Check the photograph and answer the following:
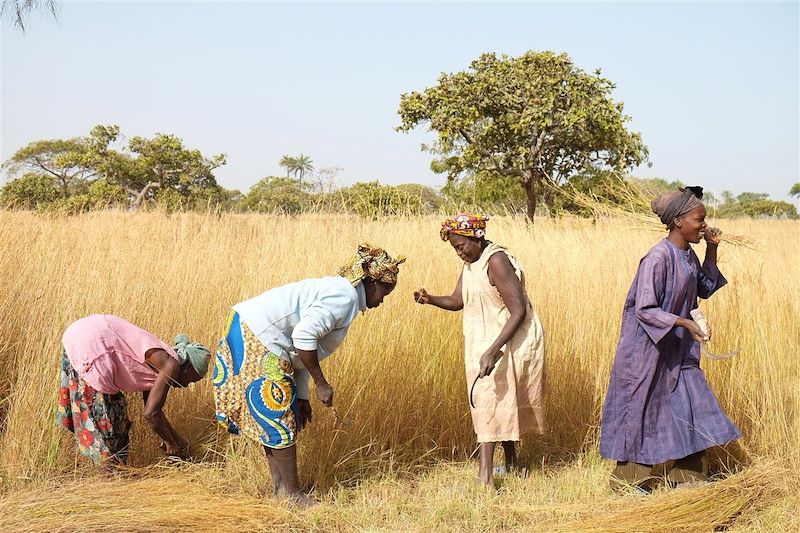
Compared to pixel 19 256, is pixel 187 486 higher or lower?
lower

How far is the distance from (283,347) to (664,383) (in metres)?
1.83

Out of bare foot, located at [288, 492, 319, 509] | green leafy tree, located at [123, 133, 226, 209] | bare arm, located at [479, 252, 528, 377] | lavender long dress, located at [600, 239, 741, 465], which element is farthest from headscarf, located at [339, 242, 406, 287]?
green leafy tree, located at [123, 133, 226, 209]

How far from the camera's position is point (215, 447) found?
167 inches

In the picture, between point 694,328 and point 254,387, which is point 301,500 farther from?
point 694,328

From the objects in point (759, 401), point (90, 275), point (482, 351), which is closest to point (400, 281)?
point (482, 351)

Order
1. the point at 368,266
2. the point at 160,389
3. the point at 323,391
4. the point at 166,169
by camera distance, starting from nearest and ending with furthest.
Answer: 1. the point at 323,391
2. the point at 368,266
3. the point at 160,389
4. the point at 166,169

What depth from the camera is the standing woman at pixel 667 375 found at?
3.62 metres

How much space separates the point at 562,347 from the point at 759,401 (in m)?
1.19

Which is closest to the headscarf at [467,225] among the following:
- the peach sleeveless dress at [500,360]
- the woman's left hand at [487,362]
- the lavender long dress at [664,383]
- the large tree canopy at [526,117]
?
the peach sleeveless dress at [500,360]

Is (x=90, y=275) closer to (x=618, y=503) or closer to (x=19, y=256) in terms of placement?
(x=19, y=256)

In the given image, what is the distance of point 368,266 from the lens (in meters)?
3.47

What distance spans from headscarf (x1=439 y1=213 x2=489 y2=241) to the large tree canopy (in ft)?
42.9

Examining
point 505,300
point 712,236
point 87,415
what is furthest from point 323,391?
point 712,236

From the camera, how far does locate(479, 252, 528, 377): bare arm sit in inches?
147
